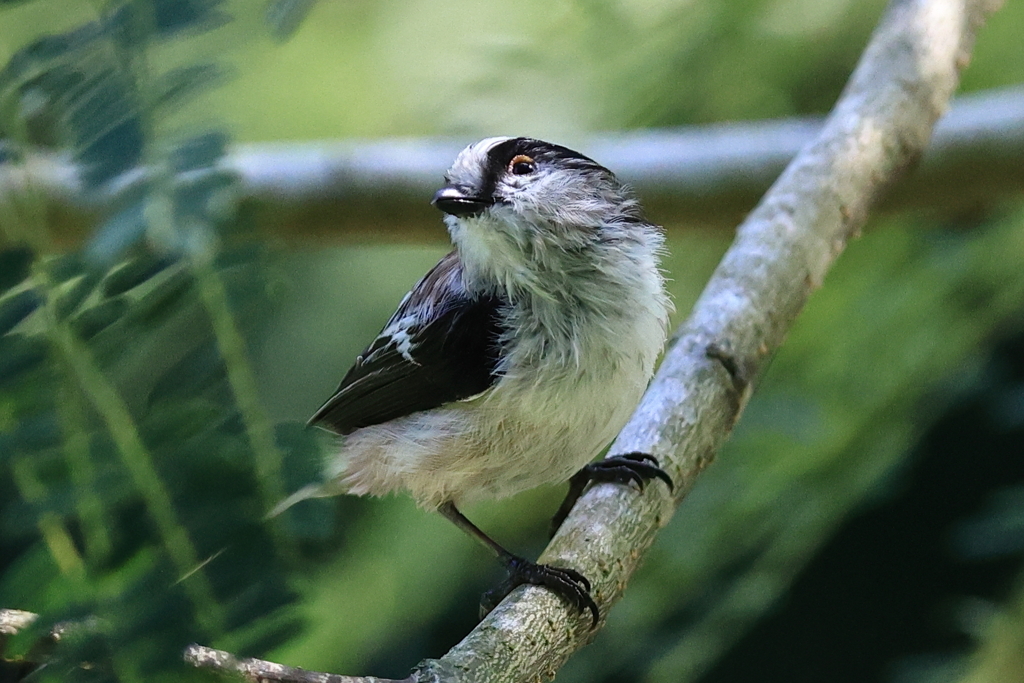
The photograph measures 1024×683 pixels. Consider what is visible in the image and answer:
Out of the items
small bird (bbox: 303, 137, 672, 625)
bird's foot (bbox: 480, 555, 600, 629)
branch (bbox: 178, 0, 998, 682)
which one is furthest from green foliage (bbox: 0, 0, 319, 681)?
small bird (bbox: 303, 137, 672, 625)

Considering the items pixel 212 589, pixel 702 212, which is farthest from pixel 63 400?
pixel 702 212

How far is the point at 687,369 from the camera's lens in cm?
171

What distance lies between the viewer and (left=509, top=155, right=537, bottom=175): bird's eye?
163 centimetres

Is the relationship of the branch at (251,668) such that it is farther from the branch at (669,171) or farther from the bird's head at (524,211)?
the branch at (669,171)

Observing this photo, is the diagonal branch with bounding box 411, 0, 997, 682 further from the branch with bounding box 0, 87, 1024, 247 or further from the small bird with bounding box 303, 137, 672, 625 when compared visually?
the branch with bounding box 0, 87, 1024, 247

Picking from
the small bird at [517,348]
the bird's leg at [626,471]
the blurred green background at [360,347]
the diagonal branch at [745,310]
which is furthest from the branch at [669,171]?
the bird's leg at [626,471]

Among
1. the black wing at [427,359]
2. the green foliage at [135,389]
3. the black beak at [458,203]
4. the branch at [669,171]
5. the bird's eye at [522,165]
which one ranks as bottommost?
the green foliage at [135,389]

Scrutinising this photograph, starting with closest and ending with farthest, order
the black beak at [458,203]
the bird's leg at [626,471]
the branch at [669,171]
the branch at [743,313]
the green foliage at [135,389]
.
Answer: the green foliage at [135,389] → the branch at [743,313] → the black beak at [458,203] → the bird's leg at [626,471] → the branch at [669,171]

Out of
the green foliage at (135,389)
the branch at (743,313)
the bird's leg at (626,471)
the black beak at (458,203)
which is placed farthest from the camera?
the bird's leg at (626,471)

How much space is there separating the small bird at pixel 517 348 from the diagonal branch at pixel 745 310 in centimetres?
8

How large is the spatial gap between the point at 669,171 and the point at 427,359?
1.06 metres

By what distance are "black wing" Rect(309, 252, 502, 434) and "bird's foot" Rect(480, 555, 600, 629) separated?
31cm

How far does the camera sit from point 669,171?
8.13 feet

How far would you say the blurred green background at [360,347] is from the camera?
0.70m
